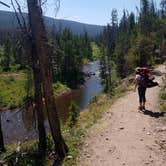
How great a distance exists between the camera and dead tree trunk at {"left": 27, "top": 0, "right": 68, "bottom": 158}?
1034 cm

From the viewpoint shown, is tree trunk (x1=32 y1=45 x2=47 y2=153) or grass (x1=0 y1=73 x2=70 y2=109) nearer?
tree trunk (x1=32 y1=45 x2=47 y2=153)

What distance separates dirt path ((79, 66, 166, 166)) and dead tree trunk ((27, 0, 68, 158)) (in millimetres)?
952

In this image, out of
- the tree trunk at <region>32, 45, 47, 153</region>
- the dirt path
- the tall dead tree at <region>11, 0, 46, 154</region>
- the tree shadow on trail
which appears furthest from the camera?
the tree shadow on trail

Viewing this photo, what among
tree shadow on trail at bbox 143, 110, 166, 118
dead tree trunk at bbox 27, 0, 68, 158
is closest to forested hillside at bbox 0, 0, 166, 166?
dead tree trunk at bbox 27, 0, 68, 158

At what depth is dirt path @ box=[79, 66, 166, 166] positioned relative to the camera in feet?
34.6

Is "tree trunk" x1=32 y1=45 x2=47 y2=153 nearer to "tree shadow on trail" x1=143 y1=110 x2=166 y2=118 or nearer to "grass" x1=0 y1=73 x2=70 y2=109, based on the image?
"tree shadow on trail" x1=143 y1=110 x2=166 y2=118

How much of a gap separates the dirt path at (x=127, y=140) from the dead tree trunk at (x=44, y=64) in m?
0.95

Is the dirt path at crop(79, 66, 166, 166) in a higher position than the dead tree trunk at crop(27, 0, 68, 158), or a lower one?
lower

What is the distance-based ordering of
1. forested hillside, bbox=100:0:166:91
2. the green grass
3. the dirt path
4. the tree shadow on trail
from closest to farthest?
1. the dirt path
2. the tree shadow on trail
3. forested hillside, bbox=100:0:166:91
4. the green grass

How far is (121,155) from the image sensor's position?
35.6 feet

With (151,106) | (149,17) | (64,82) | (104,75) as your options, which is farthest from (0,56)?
(151,106)

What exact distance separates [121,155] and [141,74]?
640 cm

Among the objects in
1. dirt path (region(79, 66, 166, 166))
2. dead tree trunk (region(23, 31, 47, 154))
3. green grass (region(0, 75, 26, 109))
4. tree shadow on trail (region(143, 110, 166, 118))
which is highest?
dead tree trunk (region(23, 31, 47, 154))

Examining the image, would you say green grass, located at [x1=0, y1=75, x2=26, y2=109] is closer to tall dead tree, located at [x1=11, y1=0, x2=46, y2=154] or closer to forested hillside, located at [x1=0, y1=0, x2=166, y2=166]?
forested hillside, located at [x1=0, y1=0, x2=166, y2=166]
